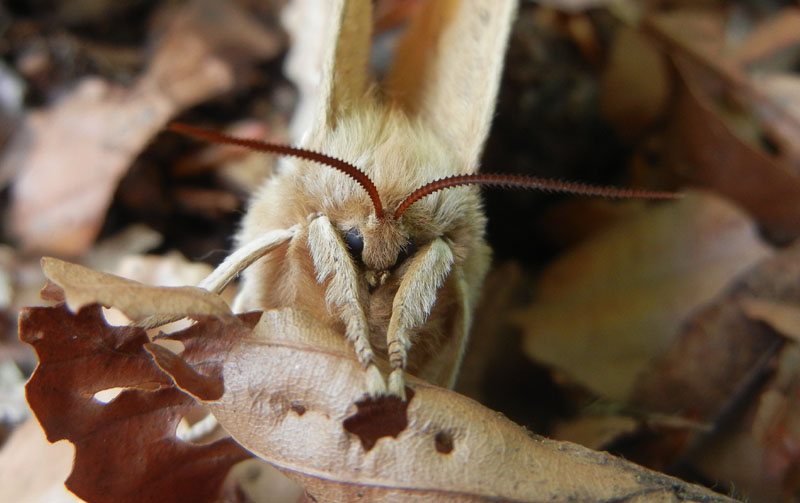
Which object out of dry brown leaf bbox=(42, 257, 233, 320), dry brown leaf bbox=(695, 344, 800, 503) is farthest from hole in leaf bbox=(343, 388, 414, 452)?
dry brown leaf bbox=(695, 344, 800, 503)

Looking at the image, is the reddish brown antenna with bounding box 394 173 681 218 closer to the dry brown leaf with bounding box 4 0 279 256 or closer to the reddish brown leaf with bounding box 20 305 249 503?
the reddish brown leaf with bounding box 20 305 249 503

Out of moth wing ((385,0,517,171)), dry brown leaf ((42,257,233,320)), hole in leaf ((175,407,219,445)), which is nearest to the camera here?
dry brown leaf ((42,257,233,320))

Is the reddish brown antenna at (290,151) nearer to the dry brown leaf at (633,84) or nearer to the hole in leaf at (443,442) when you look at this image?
the hole in leaf at (443,442)

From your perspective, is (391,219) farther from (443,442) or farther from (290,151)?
(443,442)

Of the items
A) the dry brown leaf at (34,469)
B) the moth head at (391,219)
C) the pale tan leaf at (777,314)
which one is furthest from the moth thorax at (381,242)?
the pale tan leaf at (777,314)

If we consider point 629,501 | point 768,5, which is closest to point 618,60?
point 768,5

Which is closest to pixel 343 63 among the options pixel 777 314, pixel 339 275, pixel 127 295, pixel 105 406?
pixel 339 275
